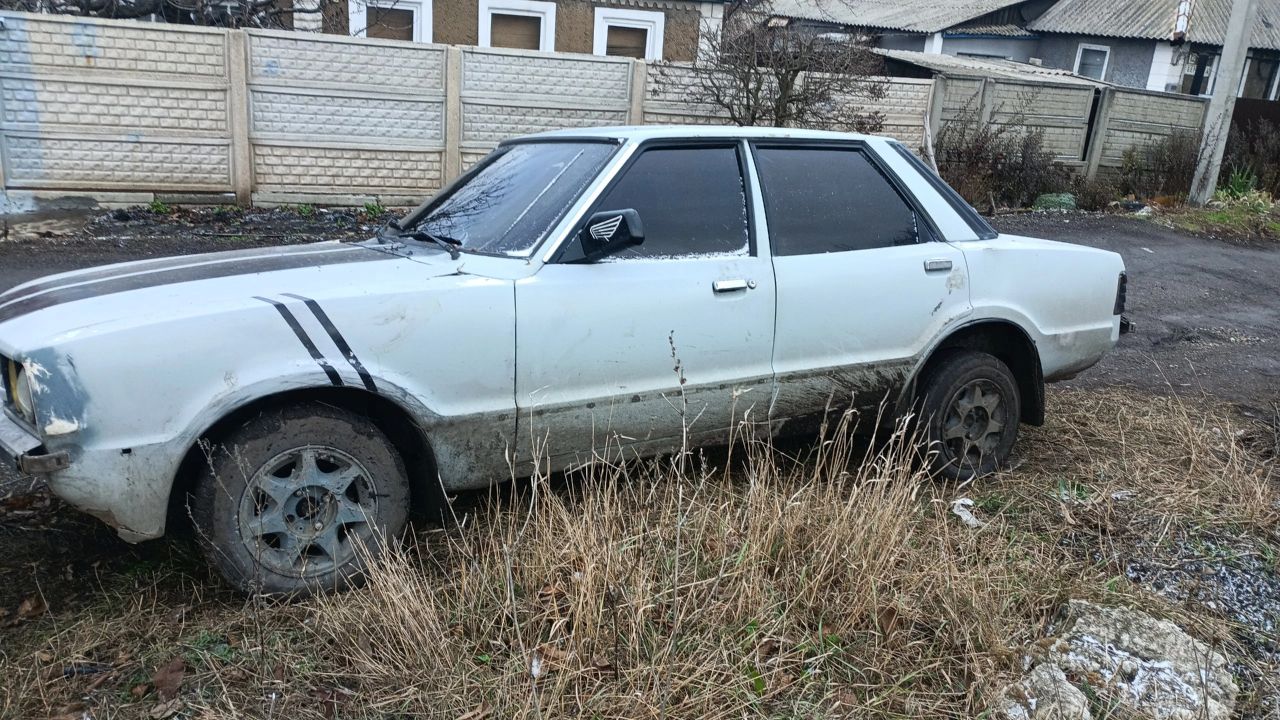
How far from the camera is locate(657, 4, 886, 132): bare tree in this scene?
12.0m

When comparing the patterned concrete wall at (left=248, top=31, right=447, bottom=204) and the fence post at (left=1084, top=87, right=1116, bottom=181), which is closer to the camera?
the patterned concrete wall at (left=248, top=31, right=447, bottom=204)

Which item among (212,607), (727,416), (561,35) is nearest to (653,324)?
(727,416)

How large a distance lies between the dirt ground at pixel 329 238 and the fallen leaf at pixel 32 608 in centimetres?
1

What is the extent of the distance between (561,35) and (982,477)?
1393 centimetres

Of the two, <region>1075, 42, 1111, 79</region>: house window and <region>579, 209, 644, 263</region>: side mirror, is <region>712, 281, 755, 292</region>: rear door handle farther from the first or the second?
<region>1075, 42, 1111, 79</region>: house window

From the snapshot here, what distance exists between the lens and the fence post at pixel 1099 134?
15453 mm

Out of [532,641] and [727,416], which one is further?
[727,416]

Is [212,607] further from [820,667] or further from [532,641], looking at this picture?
[820,667]

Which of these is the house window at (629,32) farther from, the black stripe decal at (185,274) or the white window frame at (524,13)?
the black stripe decal at (185,274)

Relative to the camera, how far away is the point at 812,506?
11.6 ft

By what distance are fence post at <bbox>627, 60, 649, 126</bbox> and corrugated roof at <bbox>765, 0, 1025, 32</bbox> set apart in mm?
17176

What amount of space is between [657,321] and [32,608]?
7.73ft

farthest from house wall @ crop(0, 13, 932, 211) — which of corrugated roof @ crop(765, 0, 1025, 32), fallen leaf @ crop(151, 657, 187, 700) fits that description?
corrugated roof @ crop(765, 0, 1025, 32)

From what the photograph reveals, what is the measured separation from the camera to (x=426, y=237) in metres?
4.05
